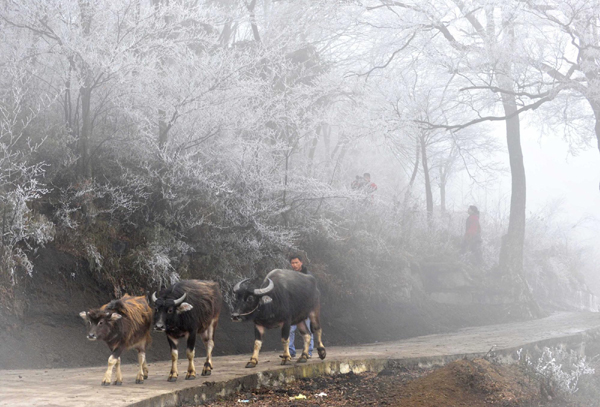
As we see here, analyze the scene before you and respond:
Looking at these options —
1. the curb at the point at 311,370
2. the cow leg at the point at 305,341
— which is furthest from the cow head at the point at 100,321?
the cow leg at the point at 305,341

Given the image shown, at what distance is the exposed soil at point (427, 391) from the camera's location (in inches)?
320

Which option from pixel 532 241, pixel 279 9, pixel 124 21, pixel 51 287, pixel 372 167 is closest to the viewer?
pixel 51 287

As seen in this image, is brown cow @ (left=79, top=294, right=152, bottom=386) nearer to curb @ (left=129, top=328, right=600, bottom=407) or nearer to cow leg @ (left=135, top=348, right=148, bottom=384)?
cow leg @ (left=135, top=348, right=148, bottom=384)

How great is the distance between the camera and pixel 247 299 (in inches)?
372

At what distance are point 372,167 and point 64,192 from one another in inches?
897

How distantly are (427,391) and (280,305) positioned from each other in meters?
2.67

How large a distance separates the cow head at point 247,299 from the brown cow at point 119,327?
134cm

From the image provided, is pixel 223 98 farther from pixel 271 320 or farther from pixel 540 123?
pixel 540 123

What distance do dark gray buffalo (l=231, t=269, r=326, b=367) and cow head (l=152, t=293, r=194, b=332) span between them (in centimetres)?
118

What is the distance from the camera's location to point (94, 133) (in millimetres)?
14461

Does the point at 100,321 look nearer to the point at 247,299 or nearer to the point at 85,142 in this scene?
the point at 247,299

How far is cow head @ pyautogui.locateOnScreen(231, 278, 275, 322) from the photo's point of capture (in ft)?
30.6

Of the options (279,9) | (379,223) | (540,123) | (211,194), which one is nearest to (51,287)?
(211,194)

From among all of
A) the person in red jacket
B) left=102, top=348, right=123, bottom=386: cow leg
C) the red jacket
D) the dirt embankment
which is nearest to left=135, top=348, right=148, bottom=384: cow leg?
left=102, top=348, right=123, bottom=386: cow leg
